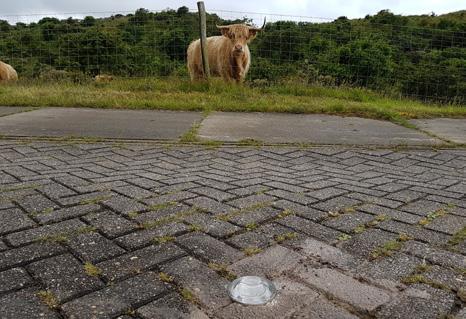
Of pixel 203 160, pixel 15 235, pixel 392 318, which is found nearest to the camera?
pixel 392 318

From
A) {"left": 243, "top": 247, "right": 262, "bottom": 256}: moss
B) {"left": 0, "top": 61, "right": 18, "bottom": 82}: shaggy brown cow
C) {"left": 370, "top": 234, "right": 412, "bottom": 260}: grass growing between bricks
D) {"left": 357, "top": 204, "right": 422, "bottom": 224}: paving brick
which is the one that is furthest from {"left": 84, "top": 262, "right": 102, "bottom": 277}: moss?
{"left": 0, "top": 61, "right": 18, "bottom": 82}: shaggy brown cow

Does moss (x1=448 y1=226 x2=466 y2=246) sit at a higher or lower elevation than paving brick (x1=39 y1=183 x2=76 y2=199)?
lower

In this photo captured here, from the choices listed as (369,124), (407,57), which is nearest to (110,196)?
(369,124)

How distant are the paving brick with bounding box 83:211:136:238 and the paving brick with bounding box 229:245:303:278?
0.74 metres

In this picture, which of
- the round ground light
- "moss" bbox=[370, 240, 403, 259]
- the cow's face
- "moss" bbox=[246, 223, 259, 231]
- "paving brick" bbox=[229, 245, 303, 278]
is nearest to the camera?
the round ground light

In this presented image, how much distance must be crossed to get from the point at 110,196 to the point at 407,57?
1541cm

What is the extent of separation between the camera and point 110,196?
10.4 feet

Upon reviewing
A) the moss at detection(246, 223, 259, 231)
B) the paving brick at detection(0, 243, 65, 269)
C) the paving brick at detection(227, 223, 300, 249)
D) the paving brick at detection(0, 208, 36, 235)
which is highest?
the paving brick at detection(0, 208, 36, 235)

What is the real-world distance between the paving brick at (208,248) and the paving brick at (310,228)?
19.7 inches

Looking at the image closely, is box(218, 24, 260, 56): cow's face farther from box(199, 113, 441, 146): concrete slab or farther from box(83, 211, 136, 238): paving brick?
box(83, 211, 136, 238): paving brick

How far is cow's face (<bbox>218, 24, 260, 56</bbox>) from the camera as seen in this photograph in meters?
9.73

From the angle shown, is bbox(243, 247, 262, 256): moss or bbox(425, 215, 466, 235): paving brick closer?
bbox(243, 247, 262, 256): moss

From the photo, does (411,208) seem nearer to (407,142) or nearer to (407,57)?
(407,142)

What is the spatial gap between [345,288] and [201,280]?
25.9 inches
